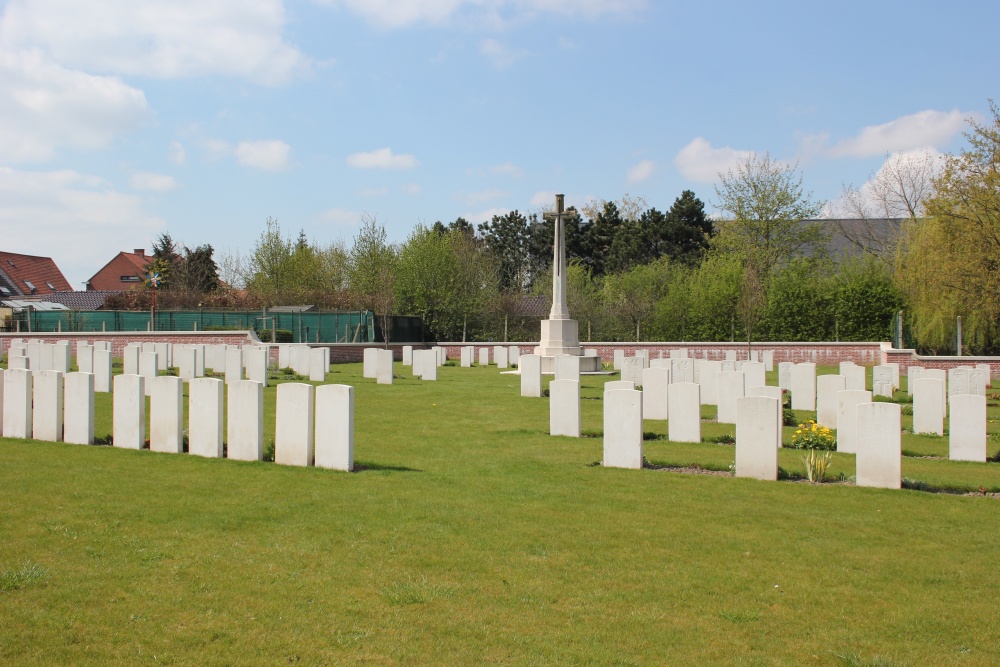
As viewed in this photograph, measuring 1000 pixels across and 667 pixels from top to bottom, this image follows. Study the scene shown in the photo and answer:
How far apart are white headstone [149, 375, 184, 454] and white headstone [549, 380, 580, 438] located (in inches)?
201

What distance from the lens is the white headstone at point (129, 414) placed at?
10375mm

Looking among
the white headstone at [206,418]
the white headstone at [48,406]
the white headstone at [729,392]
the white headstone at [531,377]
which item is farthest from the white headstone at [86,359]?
the white headstone at [729,392]

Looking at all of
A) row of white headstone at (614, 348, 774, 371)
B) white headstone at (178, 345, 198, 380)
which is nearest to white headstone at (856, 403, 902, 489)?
row of white headstone at (614, 348, 774, 371)

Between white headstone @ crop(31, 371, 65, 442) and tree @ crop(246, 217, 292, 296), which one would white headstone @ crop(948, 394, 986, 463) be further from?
tree @ crop(246, 217, 292, 296)

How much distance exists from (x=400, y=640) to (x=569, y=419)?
25.7 feet

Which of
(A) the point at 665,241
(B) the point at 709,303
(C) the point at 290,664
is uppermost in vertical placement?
(A) the point at 665,241

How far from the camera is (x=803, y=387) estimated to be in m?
16.8

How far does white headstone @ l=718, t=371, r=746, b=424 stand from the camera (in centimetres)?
1426

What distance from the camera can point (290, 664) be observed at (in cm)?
430

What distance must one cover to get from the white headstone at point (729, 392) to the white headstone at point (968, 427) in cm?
383

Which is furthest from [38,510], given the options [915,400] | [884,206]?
[884,206]

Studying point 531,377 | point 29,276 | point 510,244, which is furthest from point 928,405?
point 29,276

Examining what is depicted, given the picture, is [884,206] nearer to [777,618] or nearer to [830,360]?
[830,360]

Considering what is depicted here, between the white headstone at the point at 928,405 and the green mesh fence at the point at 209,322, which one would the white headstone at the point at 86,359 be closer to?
the green mesh fence at the point at 209,322
